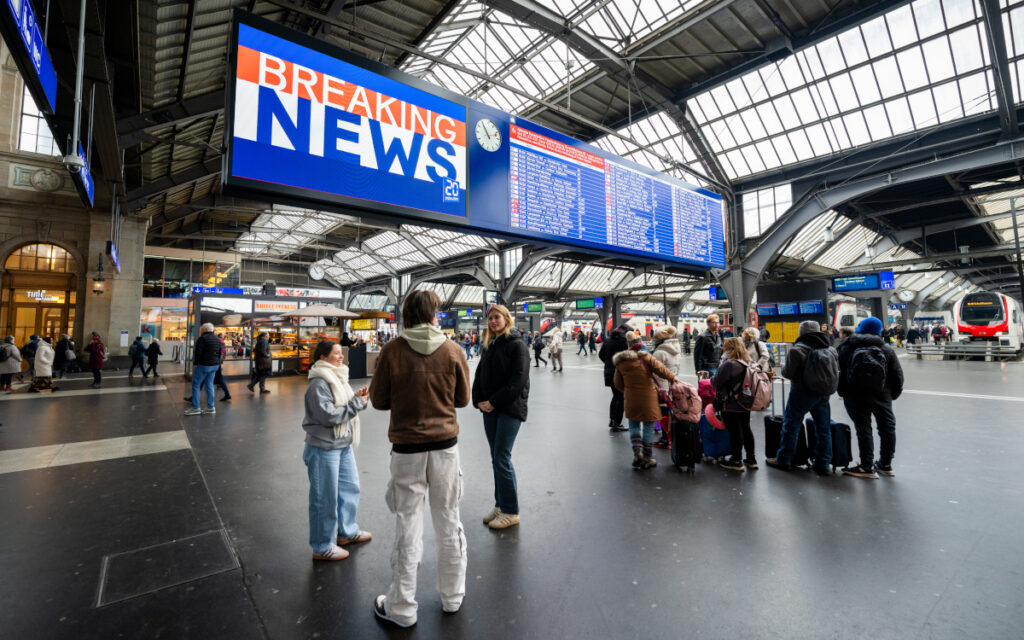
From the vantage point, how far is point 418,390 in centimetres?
216

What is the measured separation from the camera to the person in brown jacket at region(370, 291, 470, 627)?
2115mm

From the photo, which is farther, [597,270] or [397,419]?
[597,270]

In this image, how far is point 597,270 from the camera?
A: 35062 mm

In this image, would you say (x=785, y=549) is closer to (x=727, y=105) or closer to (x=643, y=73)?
(x=643, y=73)

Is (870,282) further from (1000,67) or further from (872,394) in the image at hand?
(872,394)

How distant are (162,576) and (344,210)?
3008 millimetres

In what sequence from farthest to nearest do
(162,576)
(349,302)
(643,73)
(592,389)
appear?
(349,302)
(643,73)
(592,389)
(162,576)

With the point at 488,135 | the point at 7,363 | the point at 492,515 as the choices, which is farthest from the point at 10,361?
the point at 492,515

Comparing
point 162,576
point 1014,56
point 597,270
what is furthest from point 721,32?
point 597,270

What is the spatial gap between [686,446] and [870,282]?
21.1 metres

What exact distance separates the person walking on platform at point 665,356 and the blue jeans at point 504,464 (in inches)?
93.2

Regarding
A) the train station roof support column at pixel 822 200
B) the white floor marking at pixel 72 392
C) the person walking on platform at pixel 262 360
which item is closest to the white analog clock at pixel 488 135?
the person walking on platform at pixel 262 360

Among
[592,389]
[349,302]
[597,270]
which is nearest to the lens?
[592,389]

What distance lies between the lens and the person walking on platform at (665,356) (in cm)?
506
